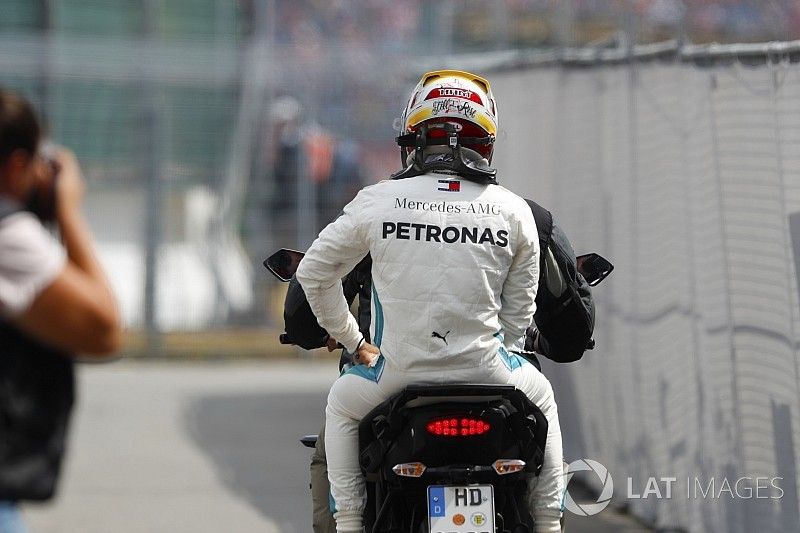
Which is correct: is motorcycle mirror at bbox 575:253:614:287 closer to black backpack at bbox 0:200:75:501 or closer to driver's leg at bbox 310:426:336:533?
driver's leg at bbox 310:426:336:533

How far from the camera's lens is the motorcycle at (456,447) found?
188 inches

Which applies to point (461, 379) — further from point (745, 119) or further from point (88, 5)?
point (88, 5)

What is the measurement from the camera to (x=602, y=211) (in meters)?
8.67

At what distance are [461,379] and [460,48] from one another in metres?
12.0

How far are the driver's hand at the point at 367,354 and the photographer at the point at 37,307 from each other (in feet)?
4.55

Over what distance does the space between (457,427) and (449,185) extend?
72cm

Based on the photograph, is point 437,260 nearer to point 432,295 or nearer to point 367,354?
point 432,295

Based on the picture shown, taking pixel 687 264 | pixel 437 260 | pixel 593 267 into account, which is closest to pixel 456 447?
pixel 437 260

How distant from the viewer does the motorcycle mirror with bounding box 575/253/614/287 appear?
5355 millimetres

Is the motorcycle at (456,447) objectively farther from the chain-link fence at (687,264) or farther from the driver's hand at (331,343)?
the chain-link fence at (687,264)

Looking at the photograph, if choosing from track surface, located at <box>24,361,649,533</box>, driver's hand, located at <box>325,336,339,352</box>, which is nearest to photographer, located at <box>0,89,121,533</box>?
driver's hand, located at <box>325,336,339,352</box>

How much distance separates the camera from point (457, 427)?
479 cm

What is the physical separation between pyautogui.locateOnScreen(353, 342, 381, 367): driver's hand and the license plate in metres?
0.45

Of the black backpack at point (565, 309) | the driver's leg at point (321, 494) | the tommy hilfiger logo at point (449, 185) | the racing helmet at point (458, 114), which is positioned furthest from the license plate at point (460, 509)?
the racing helmet at point (458, 114)
